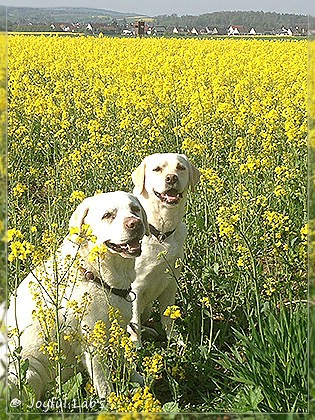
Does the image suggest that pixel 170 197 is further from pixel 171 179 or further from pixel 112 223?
pixel 112 223

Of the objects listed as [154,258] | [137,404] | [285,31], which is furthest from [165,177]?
[285,31]

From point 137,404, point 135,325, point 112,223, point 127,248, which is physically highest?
point 112,223

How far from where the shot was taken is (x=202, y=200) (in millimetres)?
4484

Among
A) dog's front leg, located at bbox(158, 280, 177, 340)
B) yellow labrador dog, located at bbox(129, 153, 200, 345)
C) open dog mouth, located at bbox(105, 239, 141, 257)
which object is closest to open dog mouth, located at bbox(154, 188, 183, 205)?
yellow labrador dog, located at bbox(129, 153, 200, 345)

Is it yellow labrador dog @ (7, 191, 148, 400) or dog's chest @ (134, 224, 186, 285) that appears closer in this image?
yellow labrador dog @ (7, 191, 148, 400)

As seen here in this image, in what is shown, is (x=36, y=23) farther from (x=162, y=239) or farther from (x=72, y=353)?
(x=72, y=353)

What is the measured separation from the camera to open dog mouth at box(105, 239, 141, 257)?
2.91m

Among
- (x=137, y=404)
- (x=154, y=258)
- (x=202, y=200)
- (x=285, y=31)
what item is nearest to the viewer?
(x=137, y=404)

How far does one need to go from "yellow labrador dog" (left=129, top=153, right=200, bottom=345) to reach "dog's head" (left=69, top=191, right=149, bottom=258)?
0.58 meters

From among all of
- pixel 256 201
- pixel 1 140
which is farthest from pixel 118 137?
pixel 1 140

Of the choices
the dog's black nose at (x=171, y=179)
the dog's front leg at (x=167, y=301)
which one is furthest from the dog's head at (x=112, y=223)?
the dog's front leg at (x=167, y=301)

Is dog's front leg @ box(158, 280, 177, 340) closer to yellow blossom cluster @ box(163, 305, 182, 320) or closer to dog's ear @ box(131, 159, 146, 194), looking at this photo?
dog's ear @ box(131, 159, 146, 194)

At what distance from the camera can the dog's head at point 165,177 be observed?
355 centimetres

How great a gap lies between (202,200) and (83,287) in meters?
1.64
